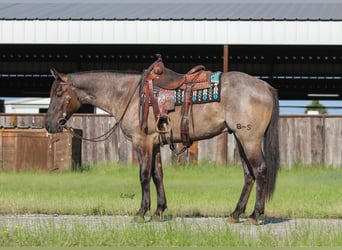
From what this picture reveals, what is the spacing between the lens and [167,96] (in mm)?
12641

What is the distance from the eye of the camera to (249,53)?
3522cm

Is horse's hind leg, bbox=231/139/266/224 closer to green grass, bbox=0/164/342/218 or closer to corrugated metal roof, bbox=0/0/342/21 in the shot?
green grass, bbox=0/164/342/218

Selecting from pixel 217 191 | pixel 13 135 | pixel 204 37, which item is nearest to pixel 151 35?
pixel 204 37

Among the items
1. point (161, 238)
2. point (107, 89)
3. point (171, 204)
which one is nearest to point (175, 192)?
point (171, 204)

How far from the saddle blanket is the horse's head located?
150cm

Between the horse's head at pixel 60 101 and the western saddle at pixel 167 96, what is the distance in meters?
1.24

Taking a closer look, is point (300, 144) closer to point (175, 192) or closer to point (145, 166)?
point (175, 192)

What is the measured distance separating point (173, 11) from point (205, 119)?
22163 millimetres

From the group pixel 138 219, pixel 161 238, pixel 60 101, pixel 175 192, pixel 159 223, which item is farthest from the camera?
pixel 175 192

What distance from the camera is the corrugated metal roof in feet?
99.6

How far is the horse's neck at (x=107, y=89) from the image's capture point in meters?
13.1

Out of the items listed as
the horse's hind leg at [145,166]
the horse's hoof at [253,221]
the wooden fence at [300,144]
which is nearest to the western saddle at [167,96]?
the horse's hind leg at [145,166]

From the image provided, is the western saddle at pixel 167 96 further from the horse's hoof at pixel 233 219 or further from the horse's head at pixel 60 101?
the horse's hoof at pixel 233 219

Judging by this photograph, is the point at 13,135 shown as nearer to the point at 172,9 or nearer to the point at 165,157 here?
the point at 165,157
